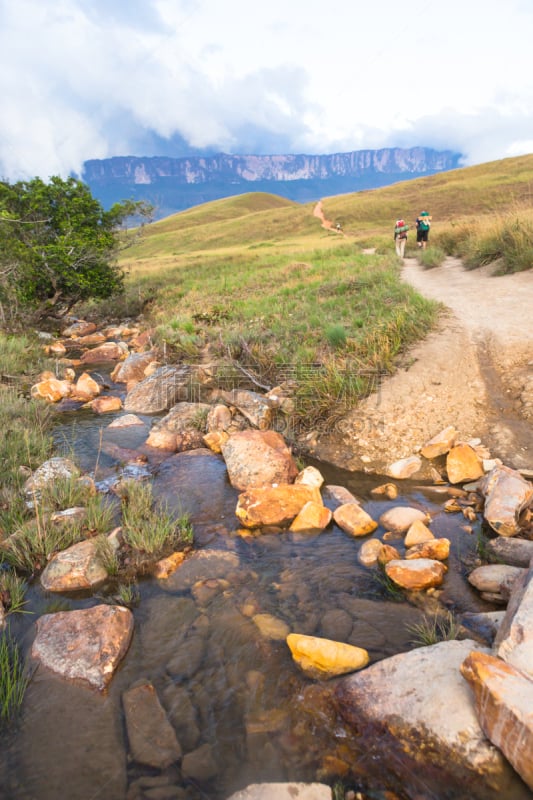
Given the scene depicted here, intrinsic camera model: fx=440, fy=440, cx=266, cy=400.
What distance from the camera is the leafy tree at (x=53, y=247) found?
14.6m

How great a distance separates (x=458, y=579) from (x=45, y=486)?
4.67 metres

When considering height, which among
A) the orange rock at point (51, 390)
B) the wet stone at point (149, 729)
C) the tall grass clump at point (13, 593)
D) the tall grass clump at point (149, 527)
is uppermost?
the orange rock at point (51, 390)

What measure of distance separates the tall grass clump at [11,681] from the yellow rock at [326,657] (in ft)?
6.54

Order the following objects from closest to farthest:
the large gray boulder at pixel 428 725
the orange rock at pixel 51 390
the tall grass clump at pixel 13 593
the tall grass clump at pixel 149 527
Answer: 1. the large gray boulder at pixel 428 725
2. the tall grass clump at pixel 13 593
3. the tall grass clump at pixel 149 527
4. the orange rock at pixel 51 390

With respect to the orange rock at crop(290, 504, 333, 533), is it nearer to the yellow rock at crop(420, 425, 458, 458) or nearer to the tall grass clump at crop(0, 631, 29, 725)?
the yellow rock at crop(420, 425, 458, 458)

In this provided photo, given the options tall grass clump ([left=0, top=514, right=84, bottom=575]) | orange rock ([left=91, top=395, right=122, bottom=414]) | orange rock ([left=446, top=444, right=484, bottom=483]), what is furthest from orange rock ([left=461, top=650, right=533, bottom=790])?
orange rock ([left=91, top=395, right=122, bottom=414])

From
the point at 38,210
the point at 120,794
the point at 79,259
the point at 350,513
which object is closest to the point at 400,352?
the point at 350,513

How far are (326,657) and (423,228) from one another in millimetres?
22890

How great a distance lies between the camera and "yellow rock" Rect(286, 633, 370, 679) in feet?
10.6

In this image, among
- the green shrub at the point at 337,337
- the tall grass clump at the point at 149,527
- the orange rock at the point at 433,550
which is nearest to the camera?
the orange rock at the point at 433,550

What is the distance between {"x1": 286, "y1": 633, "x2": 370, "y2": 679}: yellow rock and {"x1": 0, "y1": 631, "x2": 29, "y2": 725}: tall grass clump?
1994mm

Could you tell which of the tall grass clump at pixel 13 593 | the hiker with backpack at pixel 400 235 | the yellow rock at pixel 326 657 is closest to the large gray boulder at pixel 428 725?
the yellow rock at pixel 326 657

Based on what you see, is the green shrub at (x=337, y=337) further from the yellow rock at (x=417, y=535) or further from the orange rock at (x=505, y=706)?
the orange rock at (x=505, y=706)

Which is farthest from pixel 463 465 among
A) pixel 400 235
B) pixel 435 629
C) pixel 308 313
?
pixel 400 235
